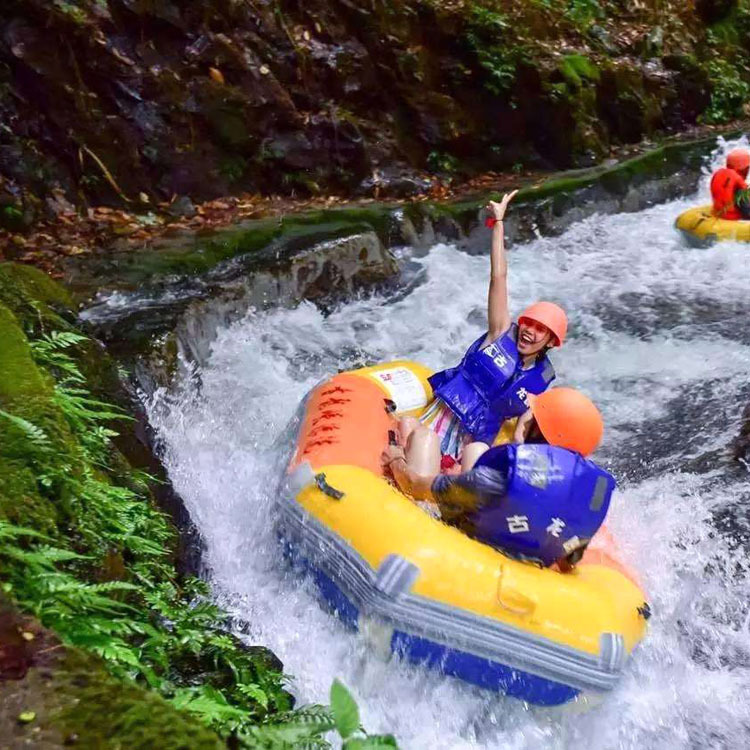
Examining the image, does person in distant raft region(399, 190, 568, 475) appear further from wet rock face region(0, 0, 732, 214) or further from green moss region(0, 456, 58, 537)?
wet rock face region(0, 0, 732, 214)

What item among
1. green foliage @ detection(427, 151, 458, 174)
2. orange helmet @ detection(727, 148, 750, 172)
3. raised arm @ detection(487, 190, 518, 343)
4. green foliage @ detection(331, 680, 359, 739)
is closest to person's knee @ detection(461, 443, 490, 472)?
raised arm @ detection(487, 190, 518, 343)

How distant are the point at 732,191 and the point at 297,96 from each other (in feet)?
15.8

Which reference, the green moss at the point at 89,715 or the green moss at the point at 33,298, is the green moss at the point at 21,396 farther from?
the green moss at the point at 89,715

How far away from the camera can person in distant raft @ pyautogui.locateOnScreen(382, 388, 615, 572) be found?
338cm

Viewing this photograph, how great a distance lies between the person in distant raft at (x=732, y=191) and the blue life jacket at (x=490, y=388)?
5.09 meters

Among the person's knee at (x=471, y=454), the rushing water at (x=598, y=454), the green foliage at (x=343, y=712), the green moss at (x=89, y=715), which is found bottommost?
the rushing water at (x=598, y=454)

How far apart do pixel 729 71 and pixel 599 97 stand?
418 cm

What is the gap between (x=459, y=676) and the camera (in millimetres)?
3395

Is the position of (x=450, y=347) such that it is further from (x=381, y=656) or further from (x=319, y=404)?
(x=381, y=656)

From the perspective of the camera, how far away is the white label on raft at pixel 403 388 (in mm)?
4691

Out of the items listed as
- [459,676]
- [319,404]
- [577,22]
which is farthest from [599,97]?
[459,676]

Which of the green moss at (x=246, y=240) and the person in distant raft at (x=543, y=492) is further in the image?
the green moss at (x=246, y=240)

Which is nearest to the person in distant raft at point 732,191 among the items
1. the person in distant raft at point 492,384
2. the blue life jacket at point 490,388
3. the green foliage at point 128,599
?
the person in distant raft at point 492,384

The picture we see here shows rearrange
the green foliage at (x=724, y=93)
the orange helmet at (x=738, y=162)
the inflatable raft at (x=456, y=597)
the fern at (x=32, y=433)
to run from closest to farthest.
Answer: the fern at (x=32, y=433) → the inflatable raft at (x=456, y=597) → the orange helmet at (x=738, y=162) → the green foliage at (x=724, y=93)
